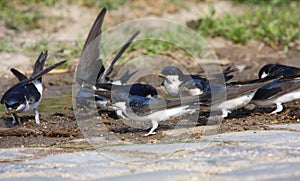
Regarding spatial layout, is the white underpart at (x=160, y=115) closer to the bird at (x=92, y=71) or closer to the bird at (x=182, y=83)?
the bird at (x=92, y=71)

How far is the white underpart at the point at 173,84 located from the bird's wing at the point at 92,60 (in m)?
0.76

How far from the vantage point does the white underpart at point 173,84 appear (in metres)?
7.22

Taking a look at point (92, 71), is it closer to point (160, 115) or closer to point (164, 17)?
point (160, 115)

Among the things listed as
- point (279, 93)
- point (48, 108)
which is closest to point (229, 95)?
point (279, 93)

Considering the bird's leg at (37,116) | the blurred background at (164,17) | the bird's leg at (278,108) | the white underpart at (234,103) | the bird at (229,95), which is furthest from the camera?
the blurred background at (164,17)

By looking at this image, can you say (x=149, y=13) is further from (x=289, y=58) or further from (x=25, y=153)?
(x=25, y=153)

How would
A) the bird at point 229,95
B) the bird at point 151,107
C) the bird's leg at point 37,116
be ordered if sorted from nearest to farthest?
the bird at point 151,107
the bird at point 229,95
the bird's leg at point 37,116

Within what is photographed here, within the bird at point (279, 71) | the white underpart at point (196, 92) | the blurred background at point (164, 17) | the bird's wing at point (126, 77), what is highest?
the blurred background at point (164, 17)

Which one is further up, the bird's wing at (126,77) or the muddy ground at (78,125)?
the bird's wing at (126,77)

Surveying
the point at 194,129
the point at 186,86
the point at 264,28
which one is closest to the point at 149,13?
the point at 264,28

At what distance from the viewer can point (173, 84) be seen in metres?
7.24

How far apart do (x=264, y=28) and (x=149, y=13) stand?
6.69 feet

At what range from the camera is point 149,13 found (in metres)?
11.4

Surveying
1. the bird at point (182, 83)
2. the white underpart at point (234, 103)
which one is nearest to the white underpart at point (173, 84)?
the bird at point (182, 83)
